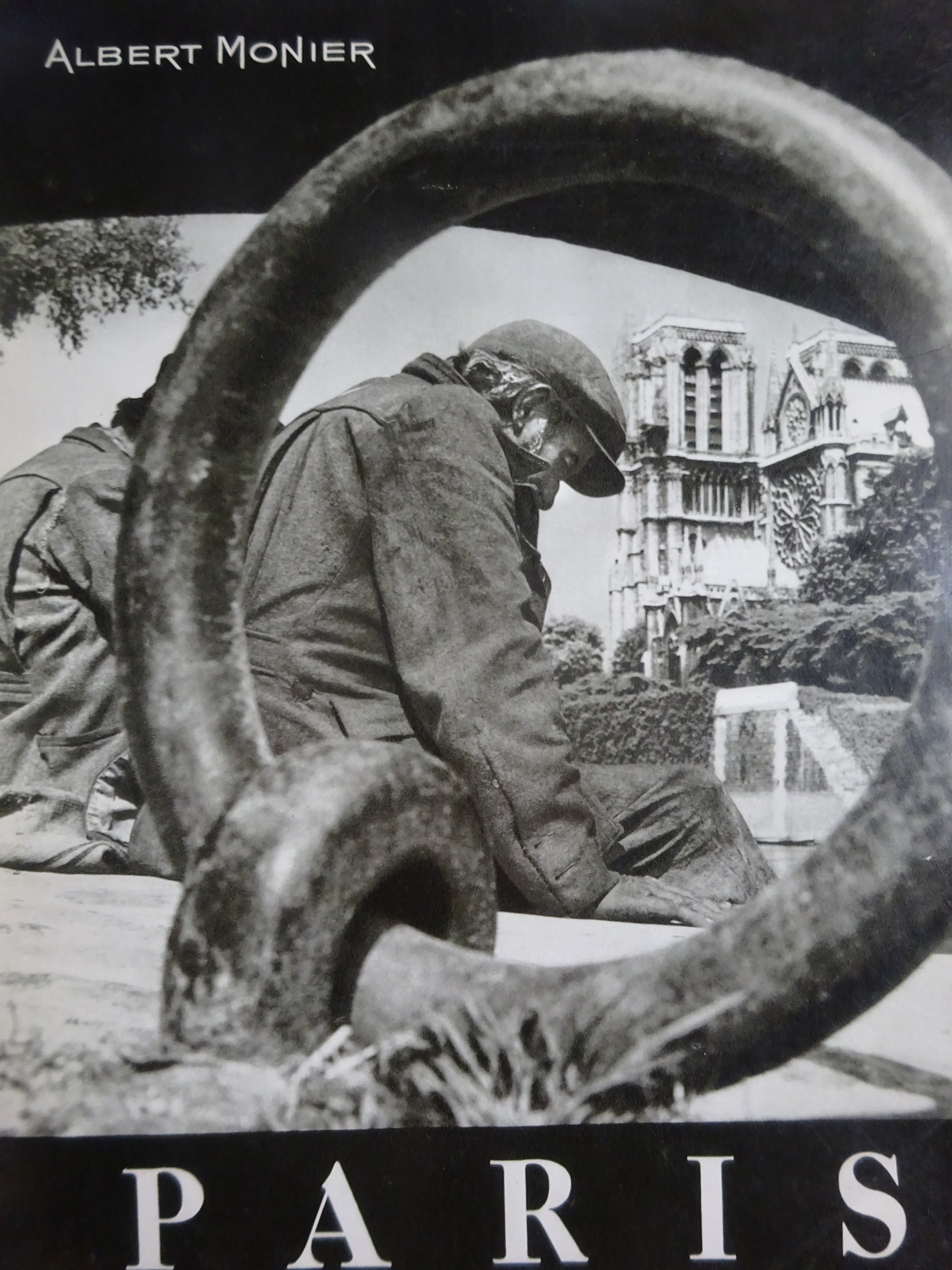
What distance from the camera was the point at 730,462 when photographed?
268 cm

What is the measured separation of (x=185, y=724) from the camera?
2.46 m

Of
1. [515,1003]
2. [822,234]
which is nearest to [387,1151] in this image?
[515,1003]

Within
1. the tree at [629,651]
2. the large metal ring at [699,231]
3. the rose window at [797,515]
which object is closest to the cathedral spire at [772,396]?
the rose window at [797,515]

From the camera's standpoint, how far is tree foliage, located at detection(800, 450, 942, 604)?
8.59 ft

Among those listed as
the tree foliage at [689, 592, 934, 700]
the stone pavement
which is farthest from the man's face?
the stone pavement

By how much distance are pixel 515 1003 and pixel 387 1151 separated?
Result: 1.45 ft

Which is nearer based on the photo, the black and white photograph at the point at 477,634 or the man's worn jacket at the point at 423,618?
the black and white photograph at the point at 477,634

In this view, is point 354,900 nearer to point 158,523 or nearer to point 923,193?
point 158,523

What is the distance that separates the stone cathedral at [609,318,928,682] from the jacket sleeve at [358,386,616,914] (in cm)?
25

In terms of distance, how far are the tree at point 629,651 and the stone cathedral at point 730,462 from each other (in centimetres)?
1

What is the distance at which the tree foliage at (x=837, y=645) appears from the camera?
2613 millimetres

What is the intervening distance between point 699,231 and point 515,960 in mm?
1621

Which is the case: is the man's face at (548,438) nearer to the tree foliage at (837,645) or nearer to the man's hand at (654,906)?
the tree foliage at (837,645)

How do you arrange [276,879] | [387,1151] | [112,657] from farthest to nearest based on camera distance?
[112,657], [387,1151], [276,879]
